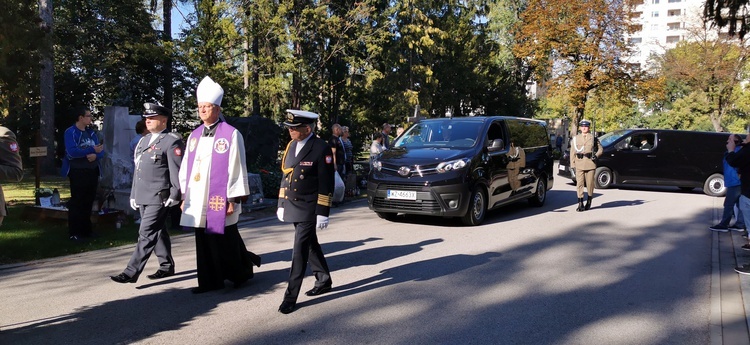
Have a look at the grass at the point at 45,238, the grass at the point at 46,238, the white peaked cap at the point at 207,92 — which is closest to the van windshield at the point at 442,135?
the grass at the point at 46,238

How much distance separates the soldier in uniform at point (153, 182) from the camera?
5773 millimetres

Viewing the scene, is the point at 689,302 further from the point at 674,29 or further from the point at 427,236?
the point at 674,29

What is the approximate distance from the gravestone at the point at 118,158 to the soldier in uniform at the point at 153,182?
193 inches

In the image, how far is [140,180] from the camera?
5887mm

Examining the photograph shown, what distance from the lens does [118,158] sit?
11055mm

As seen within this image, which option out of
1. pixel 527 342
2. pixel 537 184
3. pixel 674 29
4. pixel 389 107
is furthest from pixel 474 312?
pixel 674 29

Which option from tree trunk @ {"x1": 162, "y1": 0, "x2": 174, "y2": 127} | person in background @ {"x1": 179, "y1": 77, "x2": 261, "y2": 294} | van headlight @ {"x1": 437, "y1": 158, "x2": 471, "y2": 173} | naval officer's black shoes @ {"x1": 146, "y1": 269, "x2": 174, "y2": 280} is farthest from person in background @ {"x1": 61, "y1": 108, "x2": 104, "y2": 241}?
tree trunk @ {"x1": 162, "y1": 0, "x2": 174, "y2": 127}

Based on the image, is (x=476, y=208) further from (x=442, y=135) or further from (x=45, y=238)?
(x=45, y=238)

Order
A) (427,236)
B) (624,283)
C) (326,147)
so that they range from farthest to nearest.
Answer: (427,236)
(624,283)
(326,147)

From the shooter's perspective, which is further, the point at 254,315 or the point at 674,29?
the point at 674,29

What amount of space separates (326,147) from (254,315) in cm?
163

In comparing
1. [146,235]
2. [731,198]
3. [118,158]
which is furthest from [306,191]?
[731,198]

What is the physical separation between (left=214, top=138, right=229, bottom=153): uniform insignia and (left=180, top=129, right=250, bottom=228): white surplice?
38mm

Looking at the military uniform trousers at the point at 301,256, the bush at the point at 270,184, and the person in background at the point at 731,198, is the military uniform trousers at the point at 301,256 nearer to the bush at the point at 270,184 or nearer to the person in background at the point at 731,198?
the person in background at the point at 731,198
